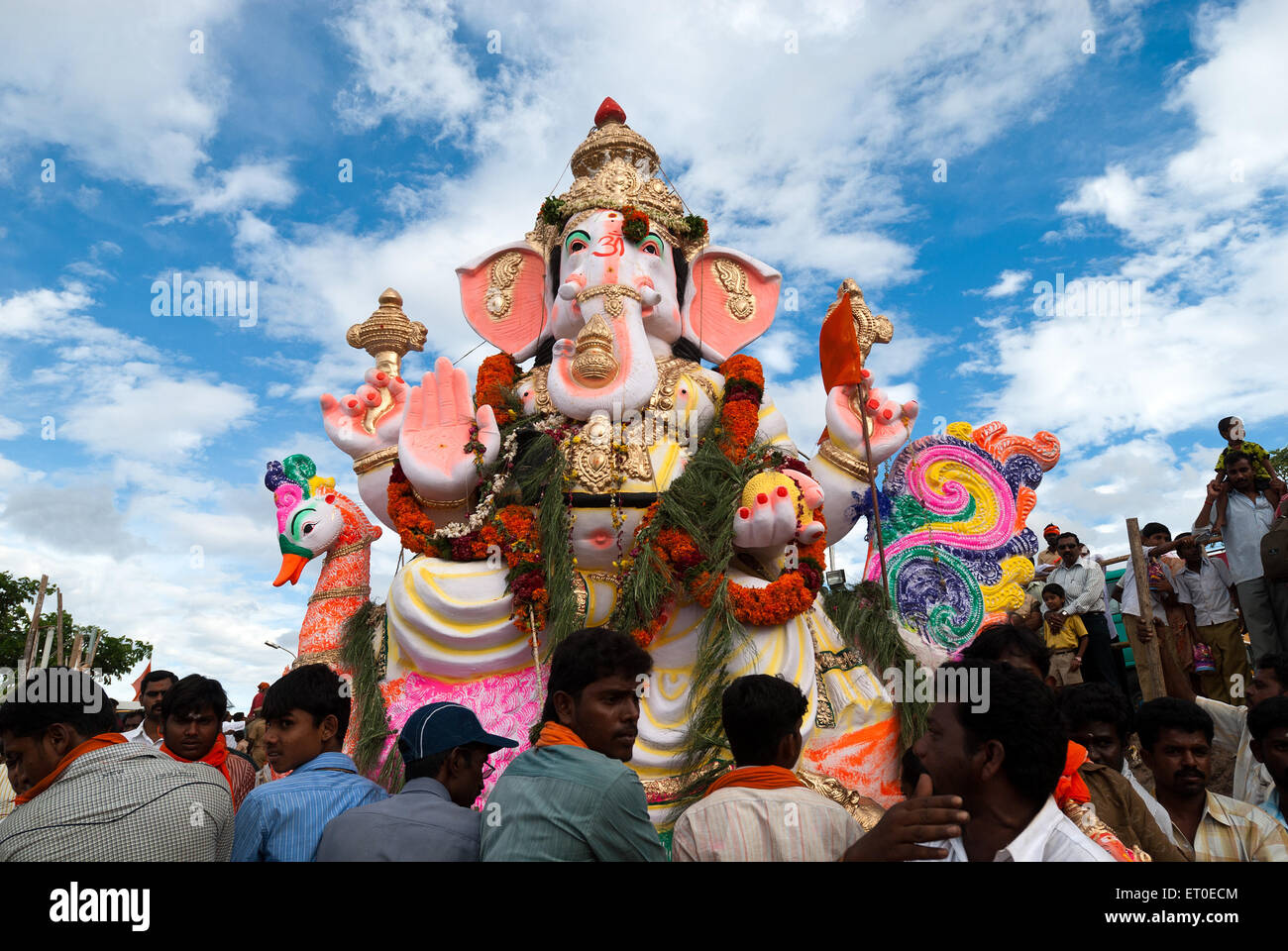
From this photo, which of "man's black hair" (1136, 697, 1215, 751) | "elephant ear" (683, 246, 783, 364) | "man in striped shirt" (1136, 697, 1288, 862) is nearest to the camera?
"man in striped shirt" (1136, 697, 1288, 862)

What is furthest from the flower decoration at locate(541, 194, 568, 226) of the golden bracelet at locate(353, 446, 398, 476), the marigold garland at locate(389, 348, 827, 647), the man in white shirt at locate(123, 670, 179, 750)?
the man in white shirt at locate(123, 670, 179, 750)

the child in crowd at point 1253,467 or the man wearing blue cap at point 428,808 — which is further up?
the child in crowd at point 1253,467

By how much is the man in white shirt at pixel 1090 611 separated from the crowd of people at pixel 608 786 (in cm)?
334

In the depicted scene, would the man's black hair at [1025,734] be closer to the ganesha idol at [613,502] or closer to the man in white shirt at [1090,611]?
the ganesha idol at [613,502]

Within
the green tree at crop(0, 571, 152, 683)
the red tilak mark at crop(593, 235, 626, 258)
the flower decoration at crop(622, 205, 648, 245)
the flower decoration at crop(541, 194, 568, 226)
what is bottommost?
the green tree at crop(0, 571, 152, 683)

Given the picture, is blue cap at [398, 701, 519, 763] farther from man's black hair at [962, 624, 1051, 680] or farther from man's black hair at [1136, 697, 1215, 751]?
man's black hair at [1136, 697, 1215, 751]

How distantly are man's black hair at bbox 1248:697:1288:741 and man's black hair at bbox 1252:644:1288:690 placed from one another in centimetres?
86

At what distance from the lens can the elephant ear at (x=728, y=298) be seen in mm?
6402

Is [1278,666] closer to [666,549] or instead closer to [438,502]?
[666,549]

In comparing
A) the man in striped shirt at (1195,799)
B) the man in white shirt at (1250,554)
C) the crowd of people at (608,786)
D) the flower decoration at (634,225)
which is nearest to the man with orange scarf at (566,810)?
the crowd of people at (608,786)

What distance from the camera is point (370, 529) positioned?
6.25m

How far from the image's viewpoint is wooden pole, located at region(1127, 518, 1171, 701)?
208 inches
